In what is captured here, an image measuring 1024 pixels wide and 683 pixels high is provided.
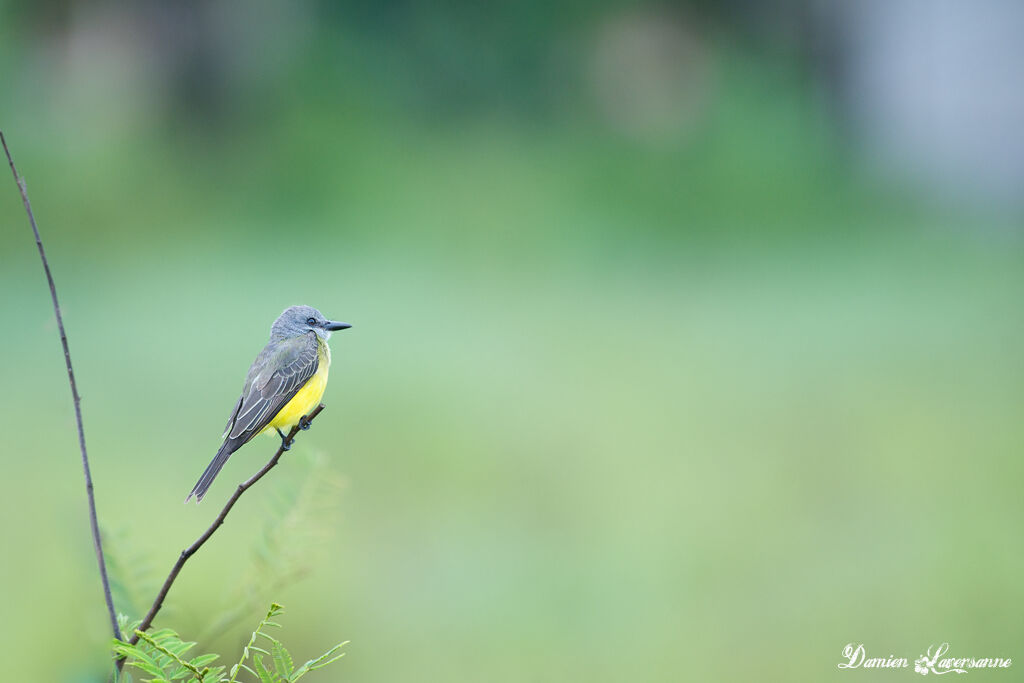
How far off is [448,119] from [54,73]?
790 mm

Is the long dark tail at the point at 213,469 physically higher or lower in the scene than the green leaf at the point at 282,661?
higher

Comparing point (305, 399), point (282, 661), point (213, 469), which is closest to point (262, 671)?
point (282, 661)

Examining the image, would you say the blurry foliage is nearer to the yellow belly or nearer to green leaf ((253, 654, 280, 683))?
green leaf ((253, 654, 280, 683))

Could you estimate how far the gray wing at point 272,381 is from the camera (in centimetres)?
53

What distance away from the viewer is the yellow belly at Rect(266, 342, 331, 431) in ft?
1.98

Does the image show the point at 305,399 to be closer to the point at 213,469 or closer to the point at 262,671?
the point at 213,469

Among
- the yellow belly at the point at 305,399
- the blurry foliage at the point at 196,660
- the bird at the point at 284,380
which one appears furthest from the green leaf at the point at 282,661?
the yellow belly at the point at 305,399

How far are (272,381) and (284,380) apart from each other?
0.02m

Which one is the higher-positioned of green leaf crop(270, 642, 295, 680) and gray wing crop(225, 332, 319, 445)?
gray wing crop(225, 332, 319, 445)

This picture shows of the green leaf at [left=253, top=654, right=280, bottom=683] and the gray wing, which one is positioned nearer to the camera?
the green leaf at [left=253, top=654, right=280, bottom=683]

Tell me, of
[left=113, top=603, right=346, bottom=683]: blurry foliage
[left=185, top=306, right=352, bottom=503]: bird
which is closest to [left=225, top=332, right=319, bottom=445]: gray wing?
[left=185, top=306, right=352, bottom=503]: bird

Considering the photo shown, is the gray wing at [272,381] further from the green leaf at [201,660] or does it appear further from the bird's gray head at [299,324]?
the green leaf at [201,660]

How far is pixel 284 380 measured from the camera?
583 mm

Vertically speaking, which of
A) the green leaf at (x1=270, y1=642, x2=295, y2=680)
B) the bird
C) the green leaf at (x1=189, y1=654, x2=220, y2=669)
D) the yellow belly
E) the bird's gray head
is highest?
the bird's gray head
